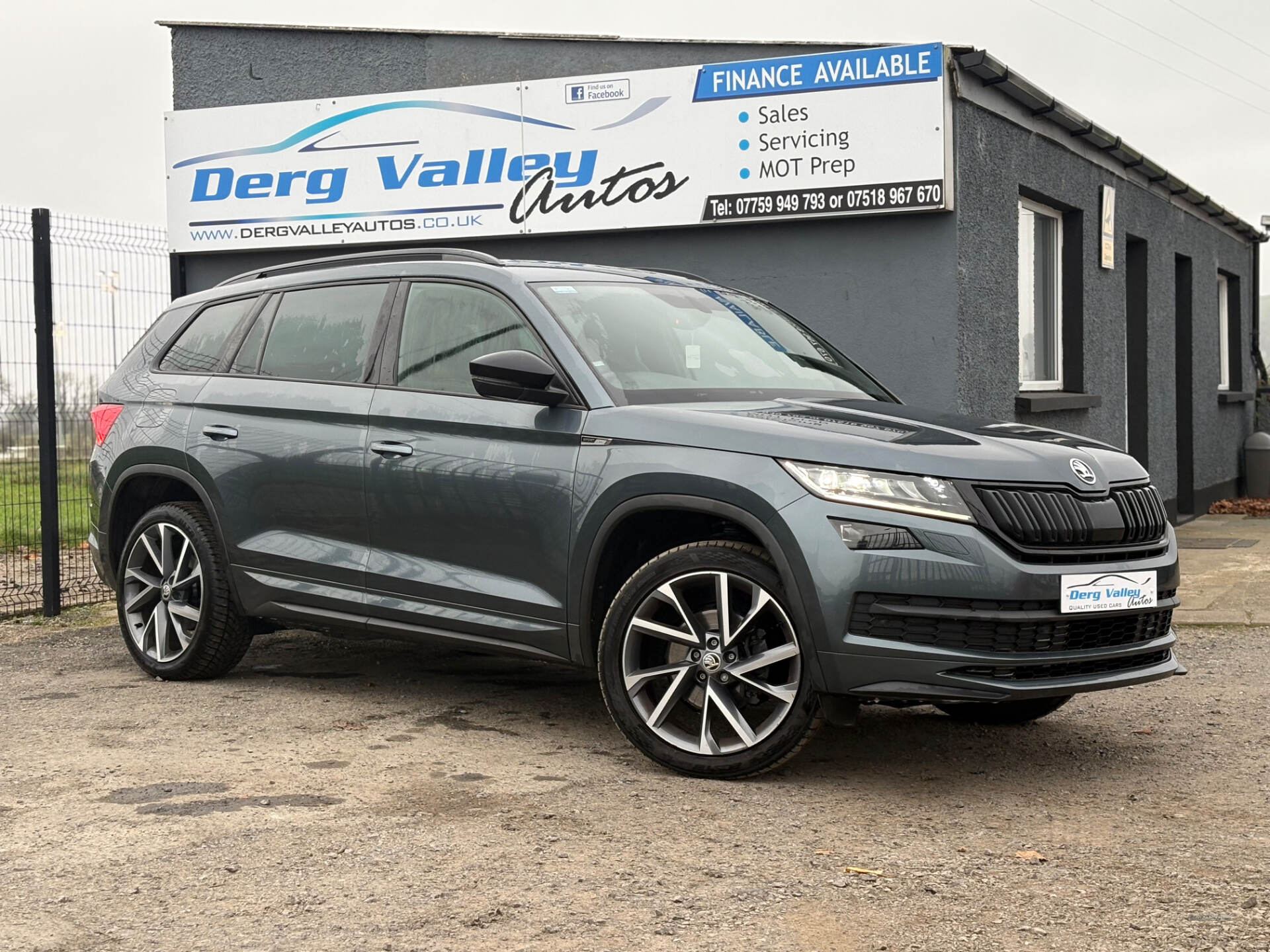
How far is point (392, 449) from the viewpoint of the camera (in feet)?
18.8

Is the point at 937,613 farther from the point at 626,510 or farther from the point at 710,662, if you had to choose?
the point at 626,510

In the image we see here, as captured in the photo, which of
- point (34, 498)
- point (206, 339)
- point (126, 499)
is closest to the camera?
point (206, 339)

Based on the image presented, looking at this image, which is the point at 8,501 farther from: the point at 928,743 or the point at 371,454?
the point at 928,743

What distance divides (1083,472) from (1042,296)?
7620mm

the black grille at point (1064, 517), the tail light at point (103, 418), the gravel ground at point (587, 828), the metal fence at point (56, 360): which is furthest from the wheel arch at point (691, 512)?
the metal fence at point (56, 360)

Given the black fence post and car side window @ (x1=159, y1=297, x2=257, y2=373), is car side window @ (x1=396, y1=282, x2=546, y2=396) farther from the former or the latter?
the black fence post

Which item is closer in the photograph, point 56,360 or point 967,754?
point 967,754

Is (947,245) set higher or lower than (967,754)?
higher

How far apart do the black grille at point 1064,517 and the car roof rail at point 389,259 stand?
2240 mm

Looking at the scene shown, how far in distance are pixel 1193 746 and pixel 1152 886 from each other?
1.79 metres

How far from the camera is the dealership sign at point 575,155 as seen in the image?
365 inches

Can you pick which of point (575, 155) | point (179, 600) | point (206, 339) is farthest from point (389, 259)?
point (575, 155)

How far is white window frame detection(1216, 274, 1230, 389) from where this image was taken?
19.0 meters

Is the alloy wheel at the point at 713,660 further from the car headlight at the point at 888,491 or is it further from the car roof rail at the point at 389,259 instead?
the car roof rail at the point at 389,259
